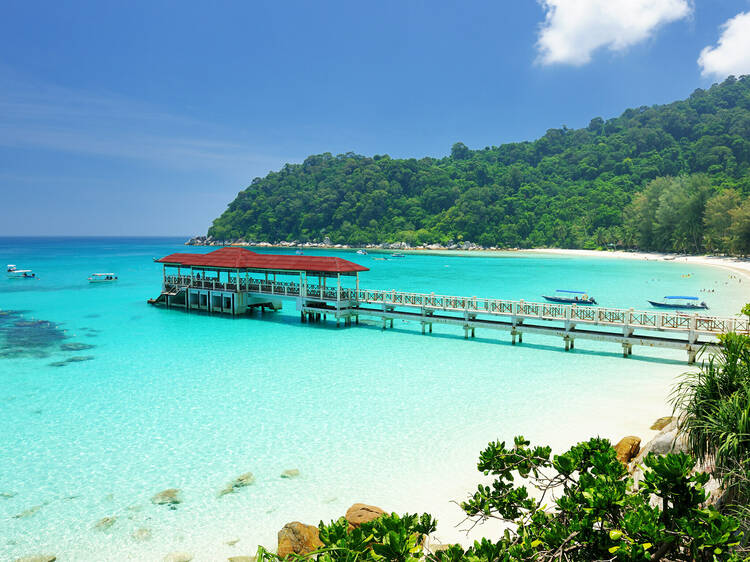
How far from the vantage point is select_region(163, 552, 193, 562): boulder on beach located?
7.14m

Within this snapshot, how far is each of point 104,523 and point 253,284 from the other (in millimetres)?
21679

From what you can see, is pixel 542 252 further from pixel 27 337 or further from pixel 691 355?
pixel 27 337

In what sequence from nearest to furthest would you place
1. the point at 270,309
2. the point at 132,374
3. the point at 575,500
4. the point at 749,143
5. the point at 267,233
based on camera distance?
the point at 575,500 → the point at 132,374 → the point at 270,309 → the point at 749,143 → the point at 267,233

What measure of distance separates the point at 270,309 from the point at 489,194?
10192 centimetres

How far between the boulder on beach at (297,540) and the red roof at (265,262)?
17469 mm

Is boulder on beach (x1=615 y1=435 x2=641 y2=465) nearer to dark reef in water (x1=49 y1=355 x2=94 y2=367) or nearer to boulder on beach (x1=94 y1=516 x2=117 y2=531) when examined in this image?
boulder on beach (x1=94 y1=516 x2=117 y2=531)

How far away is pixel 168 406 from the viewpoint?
1365cm

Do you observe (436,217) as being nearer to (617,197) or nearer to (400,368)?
(617,197)

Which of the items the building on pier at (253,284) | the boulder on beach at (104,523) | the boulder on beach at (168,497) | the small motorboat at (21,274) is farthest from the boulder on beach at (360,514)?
the small motorboat at (21,274)

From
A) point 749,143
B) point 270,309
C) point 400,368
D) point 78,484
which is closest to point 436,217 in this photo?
point 749,143

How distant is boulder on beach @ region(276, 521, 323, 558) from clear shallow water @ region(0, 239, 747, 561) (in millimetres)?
818

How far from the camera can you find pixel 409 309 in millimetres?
32281

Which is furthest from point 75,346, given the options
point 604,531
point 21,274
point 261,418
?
point 21,274

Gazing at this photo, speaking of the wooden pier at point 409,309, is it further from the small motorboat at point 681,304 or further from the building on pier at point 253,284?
the small motorboat at point 681,304
